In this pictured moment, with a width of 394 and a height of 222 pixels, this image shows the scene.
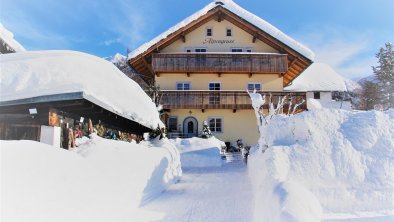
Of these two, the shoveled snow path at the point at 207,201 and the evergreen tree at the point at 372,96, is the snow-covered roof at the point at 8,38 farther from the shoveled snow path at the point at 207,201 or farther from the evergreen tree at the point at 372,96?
the evergreen tree at the point at 372,96

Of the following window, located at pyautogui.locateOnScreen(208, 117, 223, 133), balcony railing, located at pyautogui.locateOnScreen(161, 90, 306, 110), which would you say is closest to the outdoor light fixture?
balcony railing, located at pyautogui.locateOnScreen(161, 90, 306, 110)

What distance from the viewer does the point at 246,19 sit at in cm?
2588

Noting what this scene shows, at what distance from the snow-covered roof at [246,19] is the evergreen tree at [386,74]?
12378 mm

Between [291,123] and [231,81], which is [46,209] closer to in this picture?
[291,123]

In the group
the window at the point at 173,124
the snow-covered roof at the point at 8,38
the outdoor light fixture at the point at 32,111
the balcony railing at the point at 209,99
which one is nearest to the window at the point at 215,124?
the balcony railing at the point at 209,99

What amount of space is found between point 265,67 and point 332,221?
65.5 feet

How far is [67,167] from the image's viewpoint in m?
5.09

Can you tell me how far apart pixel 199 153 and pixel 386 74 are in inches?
912

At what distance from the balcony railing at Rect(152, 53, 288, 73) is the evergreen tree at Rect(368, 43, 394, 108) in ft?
43.1

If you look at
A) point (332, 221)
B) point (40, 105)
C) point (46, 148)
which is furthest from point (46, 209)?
point (332, 221)

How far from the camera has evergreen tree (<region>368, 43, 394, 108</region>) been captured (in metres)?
33.1

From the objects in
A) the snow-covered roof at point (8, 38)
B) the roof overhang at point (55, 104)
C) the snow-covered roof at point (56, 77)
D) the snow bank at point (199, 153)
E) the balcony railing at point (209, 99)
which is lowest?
the snow bank at point (199, 153)

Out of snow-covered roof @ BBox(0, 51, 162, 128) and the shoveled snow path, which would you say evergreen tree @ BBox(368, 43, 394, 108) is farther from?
snow-covered roof @ BBox(0, 51, 162, 128)

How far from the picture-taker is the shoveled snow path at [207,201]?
734cm
